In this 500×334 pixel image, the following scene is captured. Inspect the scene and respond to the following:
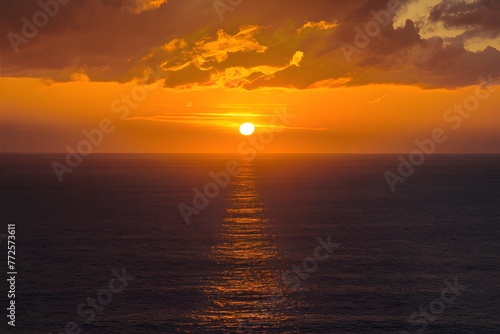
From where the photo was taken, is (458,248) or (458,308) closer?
(458,308)

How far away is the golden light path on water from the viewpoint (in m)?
45.0

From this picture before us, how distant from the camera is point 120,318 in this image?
45781mm

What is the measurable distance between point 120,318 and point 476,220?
75850mm

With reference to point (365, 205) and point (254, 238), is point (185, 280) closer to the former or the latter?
point (254, 238)

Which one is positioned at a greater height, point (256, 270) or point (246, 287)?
point (256, 270)

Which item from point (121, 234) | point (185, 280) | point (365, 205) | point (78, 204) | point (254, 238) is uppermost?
point (78, 204)

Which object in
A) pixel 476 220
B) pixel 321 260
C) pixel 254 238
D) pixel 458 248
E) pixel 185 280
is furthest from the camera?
pixel 476 220

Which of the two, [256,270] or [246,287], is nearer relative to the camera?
[246,287]

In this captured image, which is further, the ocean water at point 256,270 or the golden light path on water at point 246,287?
the ocean water at point 256,270

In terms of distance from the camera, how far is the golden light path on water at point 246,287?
45.0 m

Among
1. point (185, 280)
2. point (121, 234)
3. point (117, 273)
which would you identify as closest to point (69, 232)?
point (121, 234)

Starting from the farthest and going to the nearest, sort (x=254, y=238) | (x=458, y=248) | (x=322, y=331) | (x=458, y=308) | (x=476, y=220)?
(x=476, y=220) → (x=254, y=238) → (x=458, y=248) → (x=458, y=308) → (x=322, y=331)

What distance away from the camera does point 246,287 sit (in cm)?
A: 5472

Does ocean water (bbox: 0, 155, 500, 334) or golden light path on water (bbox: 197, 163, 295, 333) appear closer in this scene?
golden light path on water (bbox: 197, 163, 295, 333)
